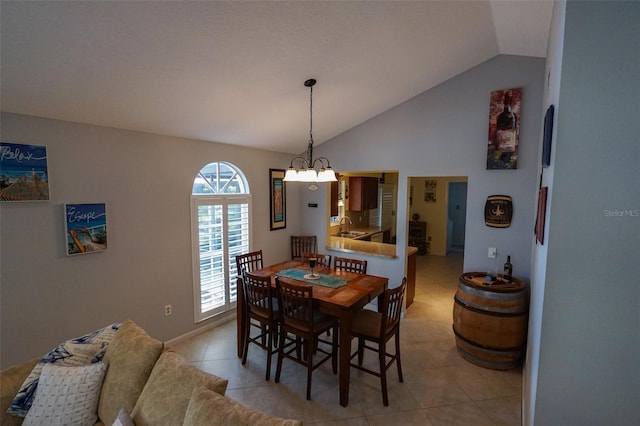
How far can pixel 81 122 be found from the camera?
260 centimetres

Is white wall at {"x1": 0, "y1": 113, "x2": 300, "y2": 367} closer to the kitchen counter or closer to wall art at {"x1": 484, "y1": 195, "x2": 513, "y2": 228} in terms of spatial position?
the kitchen counter

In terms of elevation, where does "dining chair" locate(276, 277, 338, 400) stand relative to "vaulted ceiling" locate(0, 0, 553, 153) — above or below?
below

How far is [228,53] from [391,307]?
8.22 ft

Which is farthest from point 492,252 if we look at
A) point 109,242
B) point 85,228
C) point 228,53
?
point 85,228

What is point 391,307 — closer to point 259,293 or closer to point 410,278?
point 259,293

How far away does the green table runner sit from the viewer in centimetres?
296

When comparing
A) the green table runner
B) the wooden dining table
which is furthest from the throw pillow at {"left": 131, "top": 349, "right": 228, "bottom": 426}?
the green table runner

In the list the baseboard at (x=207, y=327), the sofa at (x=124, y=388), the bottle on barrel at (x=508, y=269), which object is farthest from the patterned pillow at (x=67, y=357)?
the bottle on barrel at (x=508, y=269)

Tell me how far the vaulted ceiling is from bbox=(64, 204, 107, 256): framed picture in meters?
0.79

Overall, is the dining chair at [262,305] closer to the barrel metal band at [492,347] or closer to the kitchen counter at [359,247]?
the kitchen counter at [359,247]

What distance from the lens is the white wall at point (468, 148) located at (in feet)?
10.7

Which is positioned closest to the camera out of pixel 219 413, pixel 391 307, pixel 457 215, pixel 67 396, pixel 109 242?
pixel 219 413

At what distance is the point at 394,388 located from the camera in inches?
107

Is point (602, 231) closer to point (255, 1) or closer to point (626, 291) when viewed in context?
point (626, 291)
